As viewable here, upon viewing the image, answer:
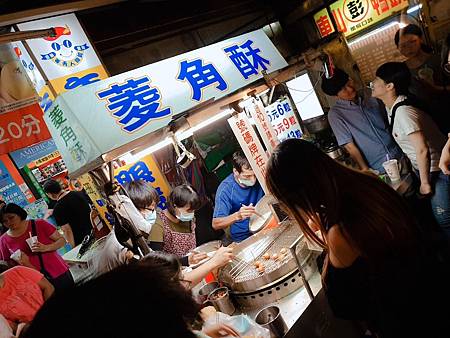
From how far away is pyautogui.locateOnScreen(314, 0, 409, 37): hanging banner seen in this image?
27.7ft

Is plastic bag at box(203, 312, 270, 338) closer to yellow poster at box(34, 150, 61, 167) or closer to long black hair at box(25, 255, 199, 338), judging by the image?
long black hair at box(25, 255, 199, 338)

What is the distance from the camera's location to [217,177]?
9398 mm

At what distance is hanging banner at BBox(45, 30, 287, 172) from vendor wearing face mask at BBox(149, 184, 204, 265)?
1984mm

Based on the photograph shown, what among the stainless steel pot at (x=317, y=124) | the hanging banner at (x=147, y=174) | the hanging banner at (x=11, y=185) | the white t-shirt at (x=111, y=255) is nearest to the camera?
the white t-shirt at (x=111, y=255)

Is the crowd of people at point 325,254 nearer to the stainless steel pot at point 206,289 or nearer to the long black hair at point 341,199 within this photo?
the long black hair at point 341,199

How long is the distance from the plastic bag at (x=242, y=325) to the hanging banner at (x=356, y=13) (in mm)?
9200

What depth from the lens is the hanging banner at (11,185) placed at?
34.8 ft

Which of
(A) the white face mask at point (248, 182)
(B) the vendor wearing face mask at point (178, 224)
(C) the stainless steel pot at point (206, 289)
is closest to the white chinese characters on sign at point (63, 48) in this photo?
(B) the vendor wearing face mask at point (178, 224)

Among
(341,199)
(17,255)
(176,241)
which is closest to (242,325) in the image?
(341,199)

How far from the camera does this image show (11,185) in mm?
10703

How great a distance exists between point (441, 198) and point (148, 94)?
3992mm

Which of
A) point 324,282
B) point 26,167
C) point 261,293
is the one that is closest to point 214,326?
point 261,293

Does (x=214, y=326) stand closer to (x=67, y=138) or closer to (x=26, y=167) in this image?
(x=67, y=138)

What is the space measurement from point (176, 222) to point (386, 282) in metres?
3.92
